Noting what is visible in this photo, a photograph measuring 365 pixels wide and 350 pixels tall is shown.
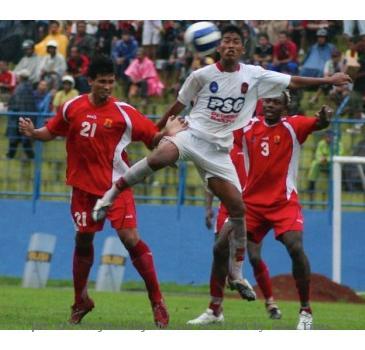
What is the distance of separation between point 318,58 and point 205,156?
1356 centimetres

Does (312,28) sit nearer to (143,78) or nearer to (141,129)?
(143,78)

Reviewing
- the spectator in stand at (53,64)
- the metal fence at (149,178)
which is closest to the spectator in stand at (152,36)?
the spectator in stand at (53,64)

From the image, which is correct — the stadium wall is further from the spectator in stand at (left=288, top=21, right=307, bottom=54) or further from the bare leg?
the bare leg

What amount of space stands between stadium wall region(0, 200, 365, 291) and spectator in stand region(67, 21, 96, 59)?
396cm

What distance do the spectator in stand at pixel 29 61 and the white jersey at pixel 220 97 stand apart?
14.8m

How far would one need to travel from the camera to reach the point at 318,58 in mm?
26562

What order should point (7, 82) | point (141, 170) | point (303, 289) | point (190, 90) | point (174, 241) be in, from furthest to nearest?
point (7, 82)
point (174, 241)
point (303, 289)
point (190, 90)
point (141, 170)

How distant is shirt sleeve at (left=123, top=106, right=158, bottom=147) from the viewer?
13.6 metres

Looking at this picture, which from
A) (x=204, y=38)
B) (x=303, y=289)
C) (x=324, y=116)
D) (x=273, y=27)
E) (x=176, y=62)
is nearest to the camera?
(x=204, y=38)

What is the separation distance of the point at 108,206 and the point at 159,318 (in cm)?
124

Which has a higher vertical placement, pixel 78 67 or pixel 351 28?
pixel 351 28

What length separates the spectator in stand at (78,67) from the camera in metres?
27.2

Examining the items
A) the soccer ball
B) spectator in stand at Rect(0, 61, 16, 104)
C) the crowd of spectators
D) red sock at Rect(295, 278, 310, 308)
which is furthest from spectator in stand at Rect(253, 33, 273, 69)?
the soccer ball

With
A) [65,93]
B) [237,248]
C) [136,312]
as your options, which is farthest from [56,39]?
[237,248]
